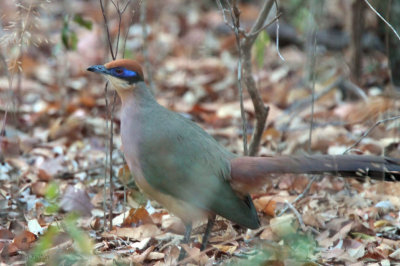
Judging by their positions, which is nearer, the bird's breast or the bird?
the bird

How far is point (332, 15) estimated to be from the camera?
32.1ft

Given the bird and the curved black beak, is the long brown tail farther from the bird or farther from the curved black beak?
the curved black beak

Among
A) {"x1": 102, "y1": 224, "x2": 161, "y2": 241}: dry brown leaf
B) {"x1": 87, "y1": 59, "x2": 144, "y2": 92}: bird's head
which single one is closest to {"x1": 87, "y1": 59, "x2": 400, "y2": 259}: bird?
{"x1": 87, "y1": 59, "x2": 144, "y2": 92}: bird's head

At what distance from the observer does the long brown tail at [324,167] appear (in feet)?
12.0

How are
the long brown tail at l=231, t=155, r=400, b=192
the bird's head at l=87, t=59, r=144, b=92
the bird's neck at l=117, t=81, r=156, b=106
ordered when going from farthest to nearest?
the bird's neck at l=117, t=81, r=156, b=106
the bird's head at l=87, t=59, r=144, b=92
the long brown tail at l=231, t=155, r=400, b=192

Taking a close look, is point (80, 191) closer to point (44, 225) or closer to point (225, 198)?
point (44, 225)

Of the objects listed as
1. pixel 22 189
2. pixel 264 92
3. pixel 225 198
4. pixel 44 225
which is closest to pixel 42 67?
pixel 264 92

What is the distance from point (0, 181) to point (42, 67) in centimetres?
431

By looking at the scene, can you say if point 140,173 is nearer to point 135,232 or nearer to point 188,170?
point 188,170

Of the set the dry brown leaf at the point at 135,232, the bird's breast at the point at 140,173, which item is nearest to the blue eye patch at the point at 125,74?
the bird's breast at the point at 140,173

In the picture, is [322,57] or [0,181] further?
[322,57]

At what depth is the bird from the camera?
3709 mm

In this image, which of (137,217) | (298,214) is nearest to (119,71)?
(137,217)

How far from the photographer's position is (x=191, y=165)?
386cm
